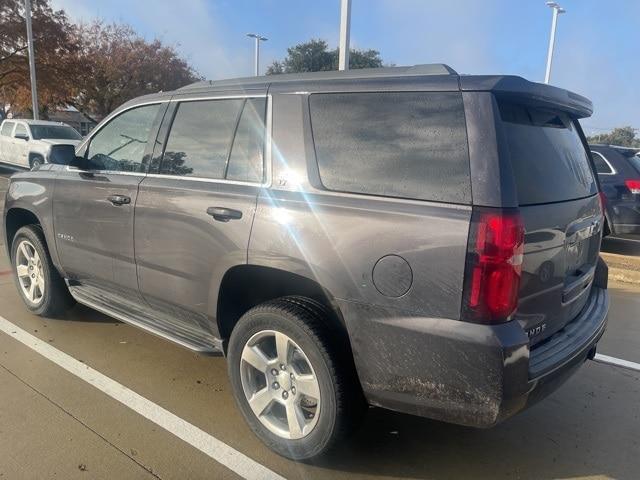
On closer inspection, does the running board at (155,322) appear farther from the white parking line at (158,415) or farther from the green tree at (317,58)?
the green tree at (317,58)

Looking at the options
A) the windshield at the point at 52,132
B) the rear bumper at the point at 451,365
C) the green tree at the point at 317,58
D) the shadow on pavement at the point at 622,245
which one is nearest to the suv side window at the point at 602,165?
the shadow on pavement at the point at 622,245

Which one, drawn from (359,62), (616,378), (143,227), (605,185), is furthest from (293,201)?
(359,62)

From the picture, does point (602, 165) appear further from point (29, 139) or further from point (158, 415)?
point (29, 139)

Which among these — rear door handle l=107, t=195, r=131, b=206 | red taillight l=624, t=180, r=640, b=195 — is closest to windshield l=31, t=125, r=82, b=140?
rear door handle l=107, t=195, r=131, b=206

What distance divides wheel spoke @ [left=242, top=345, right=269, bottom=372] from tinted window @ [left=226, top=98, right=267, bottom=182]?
916 millimetres

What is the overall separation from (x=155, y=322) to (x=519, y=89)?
258cm

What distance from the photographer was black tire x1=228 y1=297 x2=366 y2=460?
102 inches

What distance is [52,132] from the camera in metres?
16.1

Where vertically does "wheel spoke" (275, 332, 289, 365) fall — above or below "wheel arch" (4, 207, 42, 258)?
below

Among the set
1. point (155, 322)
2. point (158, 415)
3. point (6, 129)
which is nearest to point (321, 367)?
point (158, 415)

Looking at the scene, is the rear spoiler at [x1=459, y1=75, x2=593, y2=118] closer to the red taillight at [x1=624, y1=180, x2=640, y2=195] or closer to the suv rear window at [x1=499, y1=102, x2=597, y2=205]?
the suv rear window at [x1=499, y1=102, x2=597, y2=205]

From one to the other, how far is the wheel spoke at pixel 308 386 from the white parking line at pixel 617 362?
8.87 ft

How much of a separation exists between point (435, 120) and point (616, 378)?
2756 mm

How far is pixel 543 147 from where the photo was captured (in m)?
2.71
